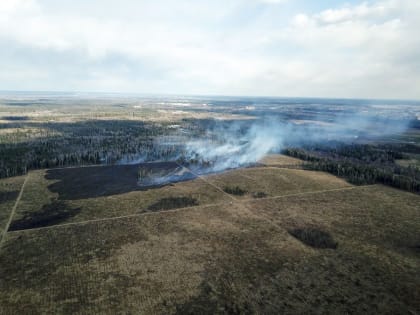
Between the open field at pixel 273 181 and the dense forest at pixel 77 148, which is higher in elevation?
the dense forest at pixel 77 148

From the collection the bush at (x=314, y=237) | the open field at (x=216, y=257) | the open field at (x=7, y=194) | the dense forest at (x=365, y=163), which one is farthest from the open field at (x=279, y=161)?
the open field at (x=7, y=194)

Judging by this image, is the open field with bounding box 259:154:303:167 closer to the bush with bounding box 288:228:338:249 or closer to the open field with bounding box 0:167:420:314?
the open field with bounding box 0:167:420:314

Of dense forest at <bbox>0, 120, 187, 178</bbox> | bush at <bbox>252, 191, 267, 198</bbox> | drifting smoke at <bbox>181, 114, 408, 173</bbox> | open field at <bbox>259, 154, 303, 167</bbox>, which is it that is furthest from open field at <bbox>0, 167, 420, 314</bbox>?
drifting smoke at <bbox>181, 114, 408, 173</bbox>

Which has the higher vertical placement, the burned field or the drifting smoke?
the drifting smoke

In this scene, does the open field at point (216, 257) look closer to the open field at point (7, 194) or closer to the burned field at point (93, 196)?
the burned field at point (93, 196)

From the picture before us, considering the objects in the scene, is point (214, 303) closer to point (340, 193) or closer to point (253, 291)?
point (253, 291)

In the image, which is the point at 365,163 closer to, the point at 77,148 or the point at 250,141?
the point at 250,141
